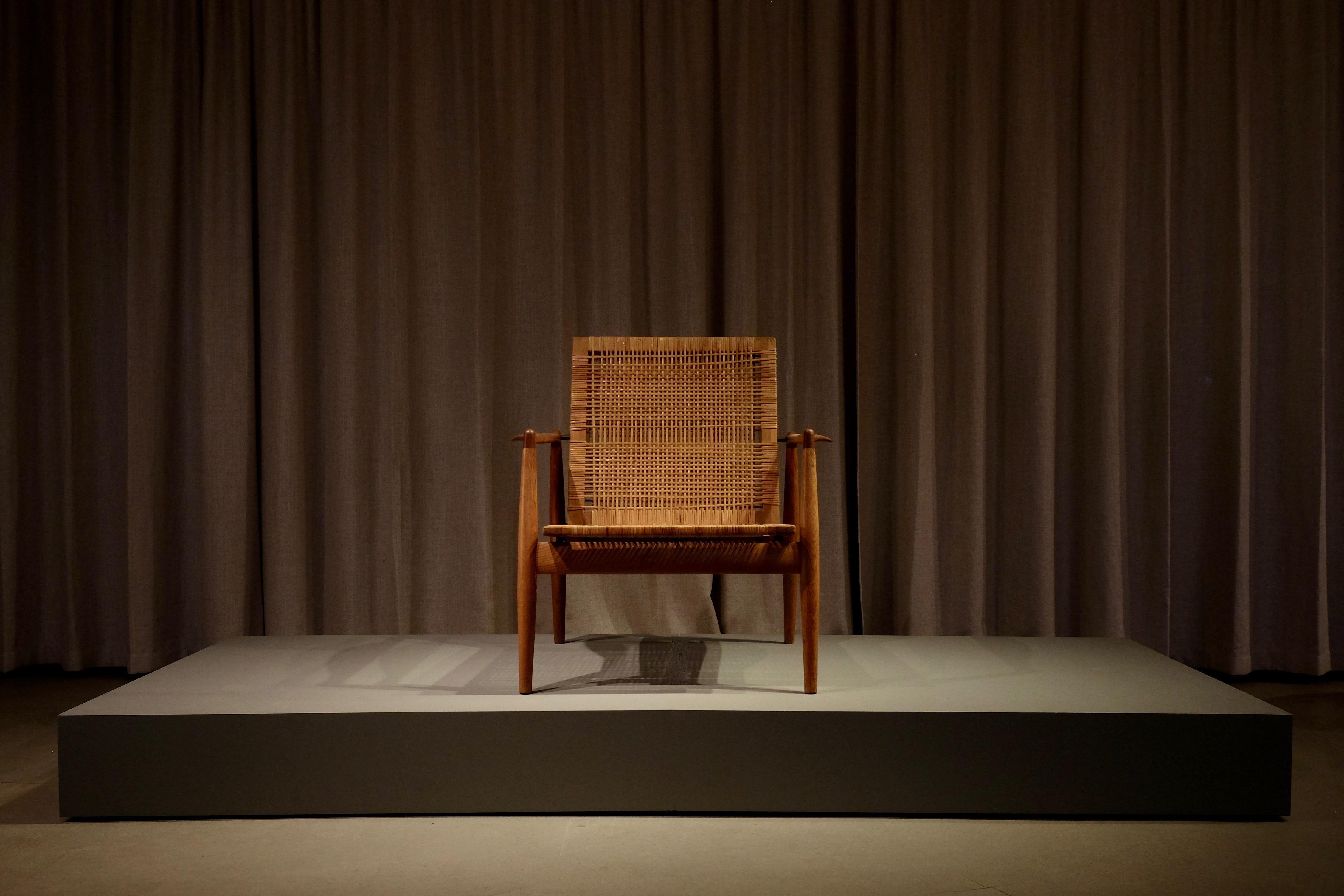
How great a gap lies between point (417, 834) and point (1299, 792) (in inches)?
74.0

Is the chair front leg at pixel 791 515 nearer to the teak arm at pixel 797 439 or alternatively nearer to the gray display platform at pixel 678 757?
the teak arm at pixel 797 439

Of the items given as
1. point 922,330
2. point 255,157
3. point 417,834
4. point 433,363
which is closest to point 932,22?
point 922,330

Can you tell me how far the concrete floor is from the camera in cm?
165

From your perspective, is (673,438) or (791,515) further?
(673,438)

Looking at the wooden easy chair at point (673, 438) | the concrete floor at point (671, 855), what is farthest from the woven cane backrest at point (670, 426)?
the concrete floor at point (671, 855)

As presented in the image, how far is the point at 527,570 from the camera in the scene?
213 centimetres

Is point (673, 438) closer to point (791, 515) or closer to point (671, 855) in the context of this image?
point (791, 515)

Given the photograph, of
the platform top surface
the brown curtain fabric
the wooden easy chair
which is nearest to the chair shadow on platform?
the platform top surface

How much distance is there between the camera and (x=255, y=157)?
3.22 m

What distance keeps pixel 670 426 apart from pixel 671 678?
667mm

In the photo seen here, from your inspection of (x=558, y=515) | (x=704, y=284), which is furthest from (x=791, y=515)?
(x=704, y=284)

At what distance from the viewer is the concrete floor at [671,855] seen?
1.65 meters

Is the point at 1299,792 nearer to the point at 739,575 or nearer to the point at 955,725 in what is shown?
the point at 955,725

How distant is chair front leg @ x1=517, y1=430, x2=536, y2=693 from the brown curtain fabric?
41.5 inches
